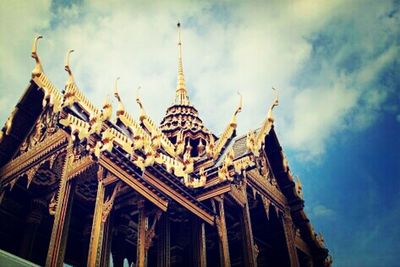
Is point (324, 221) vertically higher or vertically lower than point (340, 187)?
lower

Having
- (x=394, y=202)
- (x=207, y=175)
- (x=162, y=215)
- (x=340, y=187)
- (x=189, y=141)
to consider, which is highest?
(x=340, y=187)

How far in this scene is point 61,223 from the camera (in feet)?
25.7

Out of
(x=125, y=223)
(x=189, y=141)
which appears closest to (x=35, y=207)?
(x=125, y=223)

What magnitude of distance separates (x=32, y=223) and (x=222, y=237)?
4507 millimetres

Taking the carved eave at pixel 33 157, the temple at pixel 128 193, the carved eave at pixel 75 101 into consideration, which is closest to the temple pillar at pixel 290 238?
the temple at pixel 128 193

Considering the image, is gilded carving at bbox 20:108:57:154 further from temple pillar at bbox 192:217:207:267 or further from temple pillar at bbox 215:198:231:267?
temple pillar at bbox 215:198:231:267

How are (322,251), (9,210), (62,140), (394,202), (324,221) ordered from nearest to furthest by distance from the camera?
(62,140) → (9,210) → (322,251) → (394,202) → (324,221)

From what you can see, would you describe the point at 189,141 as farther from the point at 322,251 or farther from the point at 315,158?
the point at 315,158

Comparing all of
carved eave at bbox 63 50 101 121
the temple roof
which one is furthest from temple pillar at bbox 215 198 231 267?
the temple roof

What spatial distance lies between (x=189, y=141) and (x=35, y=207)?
18.7 ft

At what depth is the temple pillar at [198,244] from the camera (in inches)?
373

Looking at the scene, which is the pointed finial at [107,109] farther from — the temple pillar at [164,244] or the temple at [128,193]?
the temple pillar at [164,244]

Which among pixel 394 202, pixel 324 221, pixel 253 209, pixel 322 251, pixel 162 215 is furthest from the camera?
pixel 324 221

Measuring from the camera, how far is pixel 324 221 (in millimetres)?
83875
